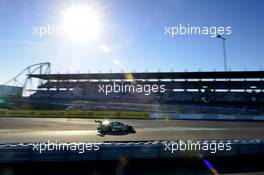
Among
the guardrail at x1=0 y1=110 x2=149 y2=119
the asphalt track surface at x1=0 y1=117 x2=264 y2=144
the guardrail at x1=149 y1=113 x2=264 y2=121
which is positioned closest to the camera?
the asphalt track surface at x1=0 y1=117 x2=264 y2=144

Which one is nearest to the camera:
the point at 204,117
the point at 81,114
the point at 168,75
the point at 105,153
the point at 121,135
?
the point at 105,153

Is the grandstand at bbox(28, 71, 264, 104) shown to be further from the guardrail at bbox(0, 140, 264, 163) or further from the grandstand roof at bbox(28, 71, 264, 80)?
the guardrail at bbox(0, 140, 264, 163)

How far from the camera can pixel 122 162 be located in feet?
37.3

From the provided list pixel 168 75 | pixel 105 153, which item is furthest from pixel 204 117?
pixel 105 153

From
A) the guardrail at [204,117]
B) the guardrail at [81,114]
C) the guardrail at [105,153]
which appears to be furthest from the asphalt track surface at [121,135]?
the guardrail at [81,114]

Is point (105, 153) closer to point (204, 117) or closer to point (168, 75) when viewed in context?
point (204, 117)

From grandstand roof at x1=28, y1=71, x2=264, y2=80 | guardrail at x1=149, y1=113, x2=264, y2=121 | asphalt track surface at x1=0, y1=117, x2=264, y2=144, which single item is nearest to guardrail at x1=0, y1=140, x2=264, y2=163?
asphalt track surface at x1=0, y1=117, x2=264, y2=144

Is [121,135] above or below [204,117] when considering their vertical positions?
above

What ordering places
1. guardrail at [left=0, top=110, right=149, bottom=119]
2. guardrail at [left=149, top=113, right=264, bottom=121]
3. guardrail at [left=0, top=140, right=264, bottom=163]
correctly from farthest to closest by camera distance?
guardrail at [left=0, top=110, right=149, bottom=119], guardrail at [left=149, top=113, right=264, bottom=121], guardrail at [left=0, top=140, right=264, bottom=163]

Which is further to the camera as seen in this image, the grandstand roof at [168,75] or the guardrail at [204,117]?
the grandstand roof at [168,75]

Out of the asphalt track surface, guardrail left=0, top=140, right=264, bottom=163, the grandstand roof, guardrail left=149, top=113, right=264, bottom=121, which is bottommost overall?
guardrail left=149, top=113, right=264, bottom=121

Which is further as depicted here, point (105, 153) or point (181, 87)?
point (181, 87)

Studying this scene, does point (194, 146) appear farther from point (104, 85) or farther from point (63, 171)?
point (104, 85)

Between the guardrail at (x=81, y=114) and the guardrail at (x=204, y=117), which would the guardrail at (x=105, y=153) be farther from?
the guardrail at (x=81, y=114)
